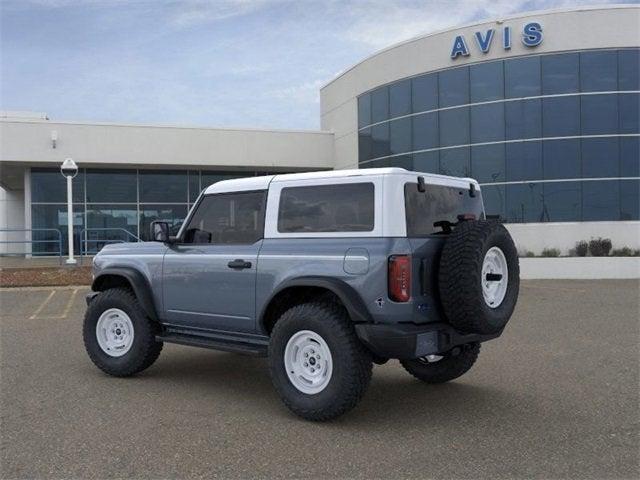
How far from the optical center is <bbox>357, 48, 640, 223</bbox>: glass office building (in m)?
21.2

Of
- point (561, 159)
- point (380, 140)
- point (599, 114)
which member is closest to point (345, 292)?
point (561, 159)

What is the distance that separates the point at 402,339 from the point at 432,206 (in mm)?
1265

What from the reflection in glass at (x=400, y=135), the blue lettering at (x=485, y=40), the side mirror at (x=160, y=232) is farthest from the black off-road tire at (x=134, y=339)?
the reflection in glass at (x=400, y=135)

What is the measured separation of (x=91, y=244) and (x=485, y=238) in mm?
23612

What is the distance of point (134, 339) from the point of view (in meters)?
6.54

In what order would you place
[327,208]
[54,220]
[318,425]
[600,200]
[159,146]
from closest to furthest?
[318,425], [327,208], [600,200], [159,146], [54,220]

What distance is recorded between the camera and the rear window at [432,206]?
5.12 metres

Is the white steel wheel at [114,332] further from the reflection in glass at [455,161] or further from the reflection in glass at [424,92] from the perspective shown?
the reflection in glass at [424,92]

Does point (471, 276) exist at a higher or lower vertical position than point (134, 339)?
higher

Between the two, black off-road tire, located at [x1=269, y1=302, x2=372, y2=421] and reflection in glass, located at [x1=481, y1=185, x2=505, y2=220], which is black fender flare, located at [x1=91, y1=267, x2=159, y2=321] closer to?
black off-road tire, located at [x1=269, y1=302, x2=372, y2=421]

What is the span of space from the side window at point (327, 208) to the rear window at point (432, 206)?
0.32m

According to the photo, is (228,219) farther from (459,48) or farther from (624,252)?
(459,48)

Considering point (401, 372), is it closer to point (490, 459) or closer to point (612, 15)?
point (490, 459)

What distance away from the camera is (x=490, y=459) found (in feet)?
14.0
